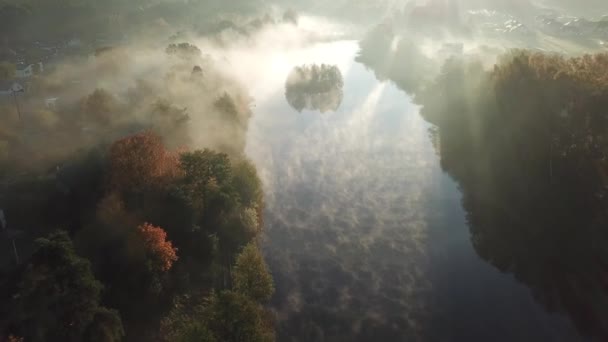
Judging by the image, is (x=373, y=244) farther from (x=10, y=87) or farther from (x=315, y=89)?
(x=10, y=87)

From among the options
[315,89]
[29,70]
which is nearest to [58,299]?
[315,89]

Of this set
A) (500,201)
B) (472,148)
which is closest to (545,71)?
(472,148)

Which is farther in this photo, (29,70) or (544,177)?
(29,70)

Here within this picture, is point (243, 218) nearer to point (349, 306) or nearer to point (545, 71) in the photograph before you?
point (349, 306)

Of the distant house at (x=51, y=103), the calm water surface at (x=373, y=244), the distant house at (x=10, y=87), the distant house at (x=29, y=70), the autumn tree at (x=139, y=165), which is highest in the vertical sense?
the distant house at (x=29, y=70)

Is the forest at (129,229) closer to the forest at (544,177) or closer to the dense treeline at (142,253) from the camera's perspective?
the dense treeline at (142,253)

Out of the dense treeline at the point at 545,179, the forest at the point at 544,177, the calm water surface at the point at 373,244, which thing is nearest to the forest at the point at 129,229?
the calm water surface at the point at 373,244

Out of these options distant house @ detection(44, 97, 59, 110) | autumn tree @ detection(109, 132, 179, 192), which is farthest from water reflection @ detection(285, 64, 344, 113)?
autumn tree @ detection(109, 132, 179, 192)
